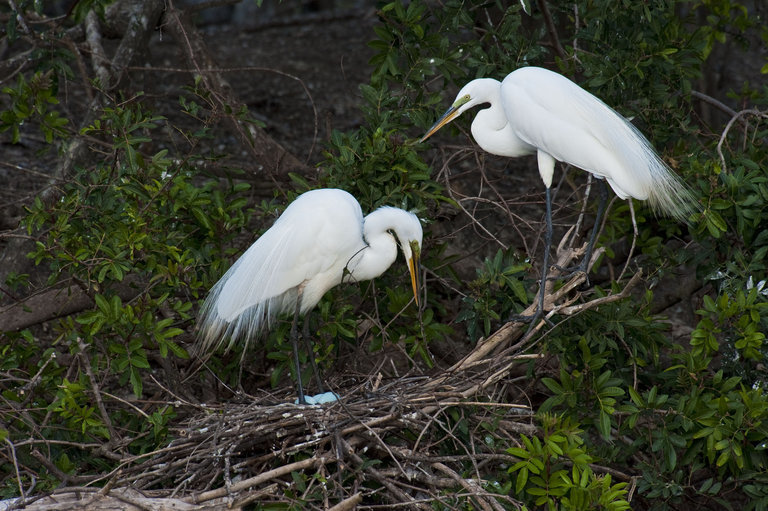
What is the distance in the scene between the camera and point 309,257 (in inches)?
130

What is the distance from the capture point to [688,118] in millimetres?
3883

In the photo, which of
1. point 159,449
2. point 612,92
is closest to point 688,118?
point 612,92

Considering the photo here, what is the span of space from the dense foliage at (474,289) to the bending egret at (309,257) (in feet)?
0.44

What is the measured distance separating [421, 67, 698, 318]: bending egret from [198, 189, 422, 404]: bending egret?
491 mm

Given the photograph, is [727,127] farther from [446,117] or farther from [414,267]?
[414,267]

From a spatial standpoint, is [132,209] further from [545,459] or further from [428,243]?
[545,459]

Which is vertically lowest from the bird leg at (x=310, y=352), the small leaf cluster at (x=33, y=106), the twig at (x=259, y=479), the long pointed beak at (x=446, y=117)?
the bird leg at (x=310, y=352)

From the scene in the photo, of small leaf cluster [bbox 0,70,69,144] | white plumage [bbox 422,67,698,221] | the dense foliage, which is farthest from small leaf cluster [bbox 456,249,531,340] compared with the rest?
small leaf cluster [bbox 0,70,69,144]

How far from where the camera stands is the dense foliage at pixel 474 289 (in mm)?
3111

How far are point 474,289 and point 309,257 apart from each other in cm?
56

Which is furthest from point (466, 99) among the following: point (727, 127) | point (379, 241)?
point (727, 127)

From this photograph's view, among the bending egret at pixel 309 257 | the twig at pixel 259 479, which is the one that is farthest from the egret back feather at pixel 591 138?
the twig at pixel 259 479

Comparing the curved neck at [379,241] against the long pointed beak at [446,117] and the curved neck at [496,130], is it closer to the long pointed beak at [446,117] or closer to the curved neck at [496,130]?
the long pointed beak at [446,117]

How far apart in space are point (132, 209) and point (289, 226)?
0.54 metres
